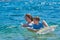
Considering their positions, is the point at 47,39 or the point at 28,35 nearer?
the point at 47,39

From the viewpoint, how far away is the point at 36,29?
398 inches

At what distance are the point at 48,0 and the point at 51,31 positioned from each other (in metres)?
16.5

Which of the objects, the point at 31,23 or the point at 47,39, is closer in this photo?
the point at 47,39

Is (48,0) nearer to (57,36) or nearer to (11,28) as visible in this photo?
(11,28)

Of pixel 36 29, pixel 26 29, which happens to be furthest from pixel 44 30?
pixel 26 29

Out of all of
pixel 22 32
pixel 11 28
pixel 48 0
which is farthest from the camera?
pixel 48 0

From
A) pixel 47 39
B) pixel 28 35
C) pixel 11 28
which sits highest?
pixel 11 28

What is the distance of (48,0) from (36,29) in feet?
54.6

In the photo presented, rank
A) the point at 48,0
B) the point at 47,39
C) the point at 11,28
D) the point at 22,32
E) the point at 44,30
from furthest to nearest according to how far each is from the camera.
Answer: the point at 48,0 < the point at 11,28 < the point at 22,32 < the point at 44,30 < the point at 47,39

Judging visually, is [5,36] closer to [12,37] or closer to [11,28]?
[12,37]

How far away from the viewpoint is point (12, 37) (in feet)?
32.0

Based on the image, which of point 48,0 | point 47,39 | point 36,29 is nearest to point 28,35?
point 36,29

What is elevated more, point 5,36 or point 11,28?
point 11,28

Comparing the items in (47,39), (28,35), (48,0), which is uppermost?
(48,0)
